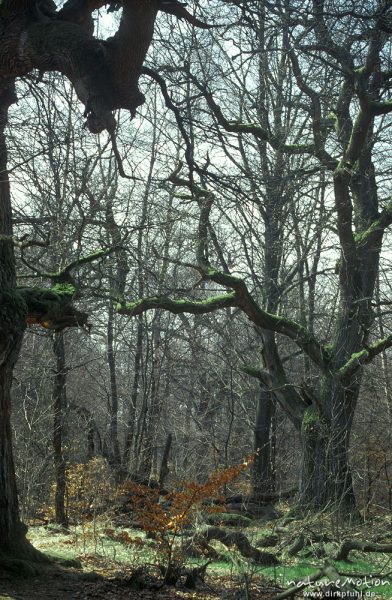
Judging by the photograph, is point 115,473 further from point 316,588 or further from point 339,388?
point 316,588

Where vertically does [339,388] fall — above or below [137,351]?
below

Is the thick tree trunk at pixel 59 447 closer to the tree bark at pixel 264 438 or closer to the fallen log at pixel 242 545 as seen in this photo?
the fallen log at pixel 242 545

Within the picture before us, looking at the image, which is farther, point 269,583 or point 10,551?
point 269,583

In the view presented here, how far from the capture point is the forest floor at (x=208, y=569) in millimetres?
5641

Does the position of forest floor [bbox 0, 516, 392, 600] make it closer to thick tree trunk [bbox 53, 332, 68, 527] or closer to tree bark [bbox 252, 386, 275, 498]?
thick tree trunk [bbox 53, 332, 68, 527]

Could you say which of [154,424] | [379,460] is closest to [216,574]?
[379,460]

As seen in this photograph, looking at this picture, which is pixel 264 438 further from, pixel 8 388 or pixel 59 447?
pixel 8 388

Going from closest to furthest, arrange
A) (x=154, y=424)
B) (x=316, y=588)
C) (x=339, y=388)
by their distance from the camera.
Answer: (x=316, y=588), (x=339, y=388), (x=154, y=424)

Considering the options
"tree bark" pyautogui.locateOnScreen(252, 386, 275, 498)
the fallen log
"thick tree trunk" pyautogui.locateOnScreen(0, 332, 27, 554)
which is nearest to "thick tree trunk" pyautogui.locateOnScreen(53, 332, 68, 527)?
the fallen log

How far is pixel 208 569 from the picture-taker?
823 cm

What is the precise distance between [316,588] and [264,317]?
26.7 ft

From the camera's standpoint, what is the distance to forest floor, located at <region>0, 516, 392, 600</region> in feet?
18.5

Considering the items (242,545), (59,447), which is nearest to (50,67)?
(242,545)

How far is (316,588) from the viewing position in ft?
17.0
